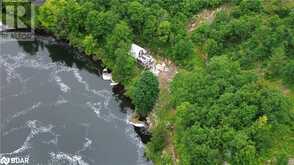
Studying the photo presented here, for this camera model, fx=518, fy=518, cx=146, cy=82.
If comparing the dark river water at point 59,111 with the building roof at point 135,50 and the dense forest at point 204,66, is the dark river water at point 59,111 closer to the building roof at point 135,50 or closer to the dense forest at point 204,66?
the dense forest at point 204,66

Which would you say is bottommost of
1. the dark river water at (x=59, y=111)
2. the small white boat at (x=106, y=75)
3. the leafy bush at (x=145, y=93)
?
the dark river water at (x=59, y=111)

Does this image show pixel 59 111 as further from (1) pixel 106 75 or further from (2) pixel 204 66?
(2) pixel 204 66

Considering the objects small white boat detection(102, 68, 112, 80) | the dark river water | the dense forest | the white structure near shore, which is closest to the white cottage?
the white structure near shore

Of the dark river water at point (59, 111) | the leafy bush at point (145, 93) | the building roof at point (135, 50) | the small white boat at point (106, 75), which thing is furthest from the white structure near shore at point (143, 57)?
the leafy bush at point (145, 93)

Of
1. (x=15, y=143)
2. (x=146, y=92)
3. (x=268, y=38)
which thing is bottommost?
(x=15, y=143)

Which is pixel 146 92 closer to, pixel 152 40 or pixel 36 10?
pixel 152 40

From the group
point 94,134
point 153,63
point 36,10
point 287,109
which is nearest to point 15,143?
point 94,134
